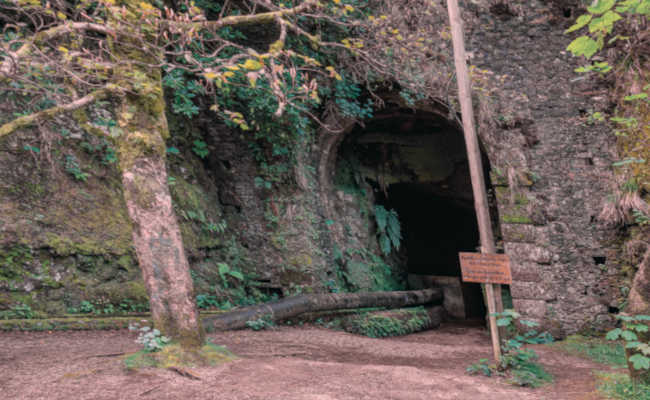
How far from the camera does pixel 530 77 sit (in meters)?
7.14

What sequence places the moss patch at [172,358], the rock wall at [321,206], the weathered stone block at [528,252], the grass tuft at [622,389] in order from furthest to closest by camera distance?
the weathered stone block at [528,252] < the rock wall at [321,206] < the moss patch at [172,358] < the grass tuft at [622,389]

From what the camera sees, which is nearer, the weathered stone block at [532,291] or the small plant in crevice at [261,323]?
the small plant in crevice at [261,323]

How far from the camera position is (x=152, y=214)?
3.61 m

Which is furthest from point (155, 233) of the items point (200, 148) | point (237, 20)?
point (200, 148)

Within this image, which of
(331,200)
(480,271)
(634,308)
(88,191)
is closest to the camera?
(634,308)

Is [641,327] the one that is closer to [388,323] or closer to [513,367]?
[513,367]

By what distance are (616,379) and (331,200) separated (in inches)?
266

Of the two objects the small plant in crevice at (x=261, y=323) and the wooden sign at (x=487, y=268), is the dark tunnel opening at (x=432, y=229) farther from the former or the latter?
the wooden sign at (x=487, y=268)

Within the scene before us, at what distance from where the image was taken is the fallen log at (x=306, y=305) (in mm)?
5691

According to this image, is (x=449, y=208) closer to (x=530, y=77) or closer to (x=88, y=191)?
(x=530, y=77)

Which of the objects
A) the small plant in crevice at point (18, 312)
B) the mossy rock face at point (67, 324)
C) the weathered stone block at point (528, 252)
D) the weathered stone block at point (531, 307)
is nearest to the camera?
the mossy rock face at point (67, 324)

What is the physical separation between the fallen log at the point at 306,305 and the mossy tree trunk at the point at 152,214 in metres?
1.76

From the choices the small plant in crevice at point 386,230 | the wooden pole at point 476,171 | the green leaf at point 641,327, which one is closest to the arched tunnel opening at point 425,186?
the small plant in crevice at point 386,230

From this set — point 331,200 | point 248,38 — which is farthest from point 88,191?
point 331,200
